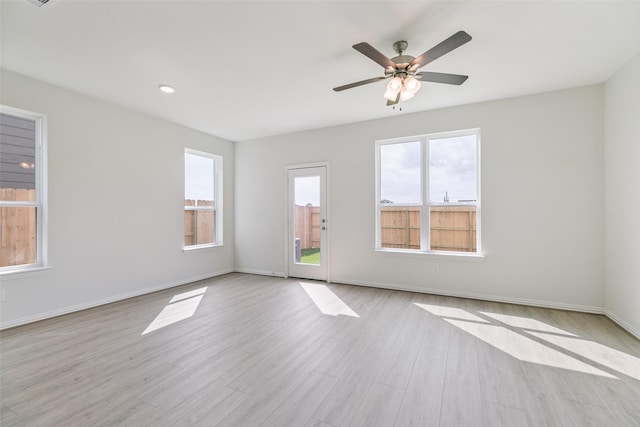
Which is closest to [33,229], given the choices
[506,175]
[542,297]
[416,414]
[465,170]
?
[416,414]

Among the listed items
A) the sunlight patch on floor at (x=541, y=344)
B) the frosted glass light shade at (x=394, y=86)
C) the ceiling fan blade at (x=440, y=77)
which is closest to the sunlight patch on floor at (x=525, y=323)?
the sunlight patch on floor at (x=541, y=344)

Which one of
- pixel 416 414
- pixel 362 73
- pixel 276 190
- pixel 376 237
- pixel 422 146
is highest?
pixel 362 73

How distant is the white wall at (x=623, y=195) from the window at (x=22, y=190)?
6508 mm

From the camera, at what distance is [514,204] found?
148 inches

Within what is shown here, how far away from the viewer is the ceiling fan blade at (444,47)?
1.98 meters

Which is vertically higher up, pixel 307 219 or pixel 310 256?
pixel 307 219

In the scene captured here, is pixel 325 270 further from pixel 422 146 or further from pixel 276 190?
pixel 422 146

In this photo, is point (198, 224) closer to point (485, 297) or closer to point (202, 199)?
point (202, 199)

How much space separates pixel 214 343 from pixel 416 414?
73.4 inches

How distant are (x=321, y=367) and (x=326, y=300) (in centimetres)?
173

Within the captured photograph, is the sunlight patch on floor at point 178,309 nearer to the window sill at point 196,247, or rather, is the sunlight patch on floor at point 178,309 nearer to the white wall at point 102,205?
the white wall at point 102,205

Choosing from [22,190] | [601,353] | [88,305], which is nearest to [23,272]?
[88,305]

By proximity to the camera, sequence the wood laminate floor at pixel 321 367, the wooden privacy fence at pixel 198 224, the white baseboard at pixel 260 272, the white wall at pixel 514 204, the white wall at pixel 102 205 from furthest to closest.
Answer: the white baseboard at pixel 260 272, the wooden privacy fence at pixel 198 224, the white wall at pixel 514 204, the white wall at pixel 102 205, the wood laminate floor at pixel 321 367

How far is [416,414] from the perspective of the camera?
1.72 metres
